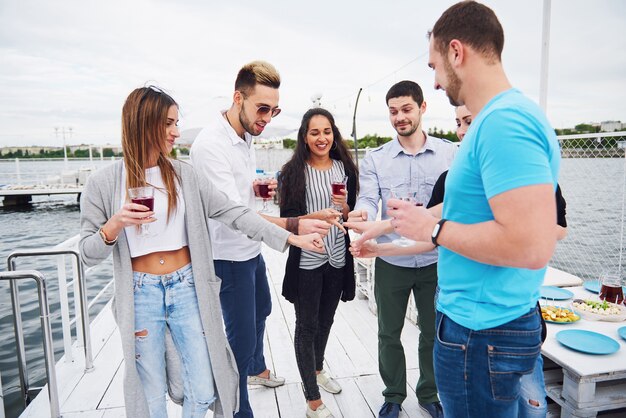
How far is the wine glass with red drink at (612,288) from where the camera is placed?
2.14m

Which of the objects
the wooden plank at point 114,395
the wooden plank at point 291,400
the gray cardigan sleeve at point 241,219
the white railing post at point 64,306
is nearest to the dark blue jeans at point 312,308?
the wooden plank at point 291,400

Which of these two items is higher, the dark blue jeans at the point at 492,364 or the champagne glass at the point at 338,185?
the champagne glass at the point at 338,185

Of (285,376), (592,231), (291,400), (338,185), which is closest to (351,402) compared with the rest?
(291,400)

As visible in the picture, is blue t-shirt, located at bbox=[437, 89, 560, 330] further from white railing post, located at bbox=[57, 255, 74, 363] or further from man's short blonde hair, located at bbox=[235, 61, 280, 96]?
white railing post, located at bbox=[57, 255, 74, 363]

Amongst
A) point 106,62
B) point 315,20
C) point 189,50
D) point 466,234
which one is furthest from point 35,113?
point 466,234

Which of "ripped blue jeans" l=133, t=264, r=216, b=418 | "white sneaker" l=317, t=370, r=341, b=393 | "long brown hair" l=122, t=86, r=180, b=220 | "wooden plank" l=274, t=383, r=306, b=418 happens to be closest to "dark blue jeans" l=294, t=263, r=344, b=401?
"wooden plank" l=274, t=383, r=306, b=418

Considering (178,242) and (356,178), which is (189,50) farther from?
(178,242)

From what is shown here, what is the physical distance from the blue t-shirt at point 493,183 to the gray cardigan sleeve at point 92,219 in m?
1.34

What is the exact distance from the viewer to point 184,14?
6469 millimetres

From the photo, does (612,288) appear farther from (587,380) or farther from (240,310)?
(240,310)

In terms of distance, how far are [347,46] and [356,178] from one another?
7916mm

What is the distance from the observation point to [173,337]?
5.58 feet

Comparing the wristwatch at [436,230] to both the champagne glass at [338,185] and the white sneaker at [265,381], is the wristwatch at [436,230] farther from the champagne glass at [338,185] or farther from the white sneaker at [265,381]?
the white sneaker at [265,381]

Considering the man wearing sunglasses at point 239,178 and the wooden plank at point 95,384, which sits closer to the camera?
the man wearing sunglasses at point 239,178
